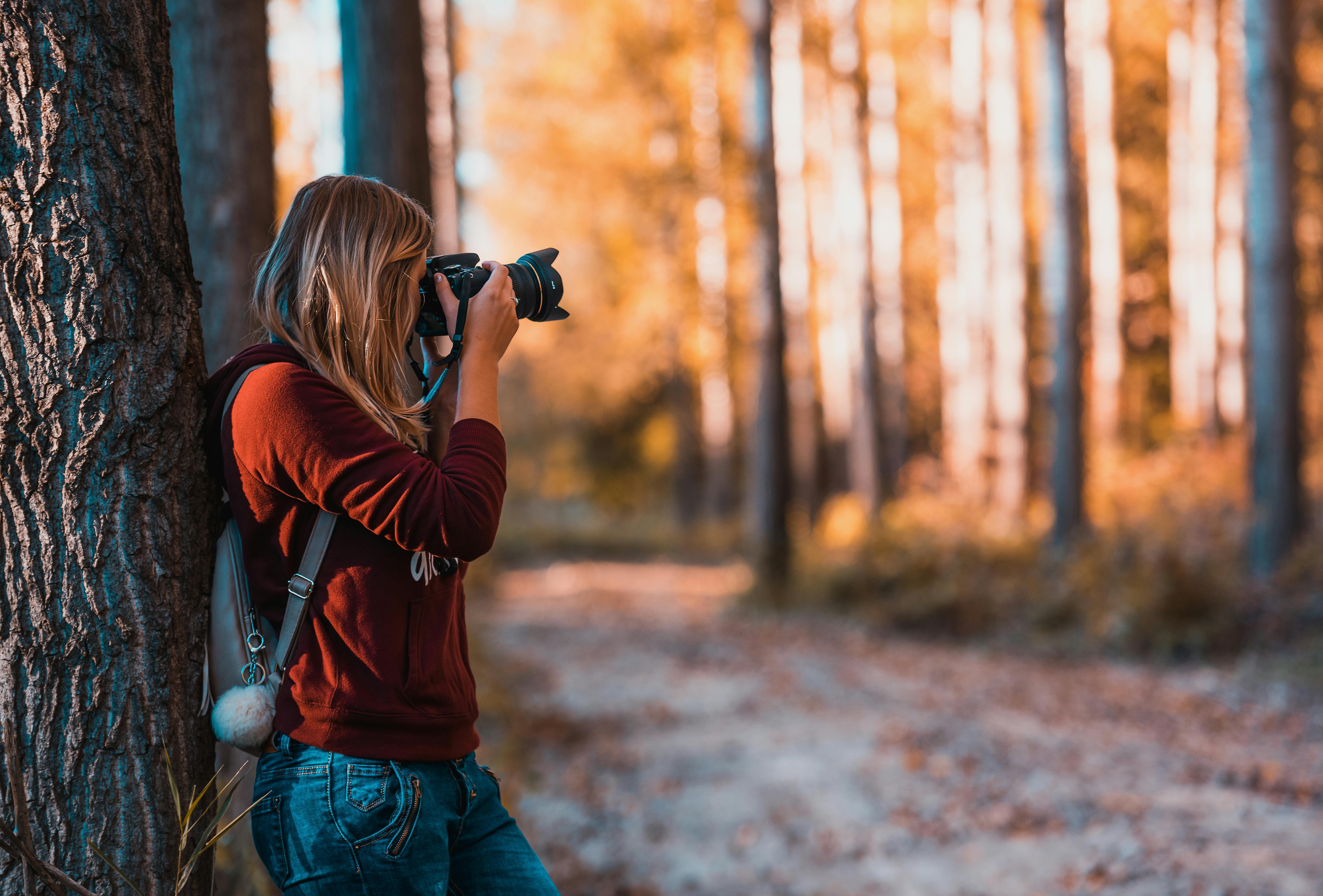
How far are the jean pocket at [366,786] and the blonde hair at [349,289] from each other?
1.76ft

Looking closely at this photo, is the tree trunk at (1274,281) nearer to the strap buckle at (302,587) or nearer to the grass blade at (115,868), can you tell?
the strap buckle at (302,587)

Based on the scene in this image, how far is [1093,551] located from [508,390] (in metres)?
16.3

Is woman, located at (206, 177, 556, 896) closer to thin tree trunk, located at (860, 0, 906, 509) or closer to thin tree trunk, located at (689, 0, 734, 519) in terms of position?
thin tree trunk, located at (860, 0, 906, 509)

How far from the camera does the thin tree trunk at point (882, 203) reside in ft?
51.8

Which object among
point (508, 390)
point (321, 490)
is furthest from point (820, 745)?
point (508, 390)

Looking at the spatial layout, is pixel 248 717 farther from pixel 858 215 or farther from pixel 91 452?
pixel 858 215

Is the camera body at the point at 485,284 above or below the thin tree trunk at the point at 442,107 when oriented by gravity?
below

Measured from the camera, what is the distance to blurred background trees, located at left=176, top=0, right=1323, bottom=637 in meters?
8.85

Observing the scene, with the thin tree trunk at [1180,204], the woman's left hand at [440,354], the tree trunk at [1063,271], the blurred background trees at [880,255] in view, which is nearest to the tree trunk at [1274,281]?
the blurred background trees at [880,255]

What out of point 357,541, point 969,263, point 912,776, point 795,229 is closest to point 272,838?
point 357,541

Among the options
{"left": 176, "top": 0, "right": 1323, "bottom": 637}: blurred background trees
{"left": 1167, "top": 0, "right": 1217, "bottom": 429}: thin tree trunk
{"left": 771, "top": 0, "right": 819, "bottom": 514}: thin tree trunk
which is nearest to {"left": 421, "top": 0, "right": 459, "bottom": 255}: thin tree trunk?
{"left": 176, "top": 0, "right": 1323, "bottom": 637}: blurred background trees

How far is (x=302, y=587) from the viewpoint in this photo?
166cm

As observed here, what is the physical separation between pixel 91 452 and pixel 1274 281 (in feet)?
29.9

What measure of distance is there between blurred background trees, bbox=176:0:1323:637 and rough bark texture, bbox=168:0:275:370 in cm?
136
